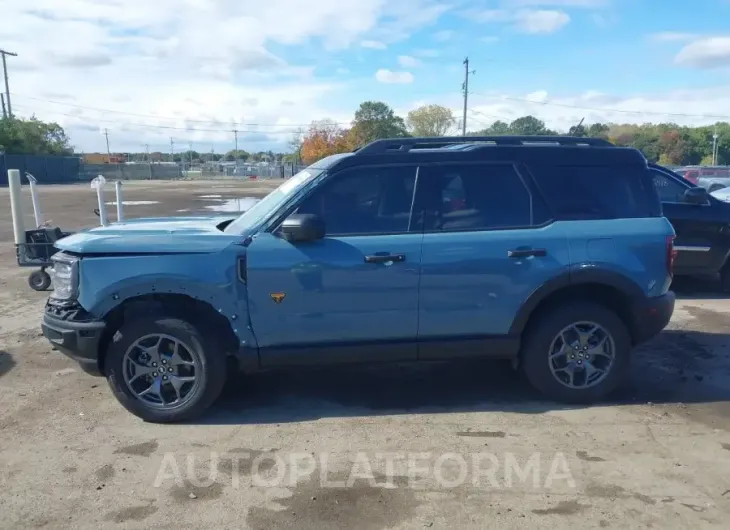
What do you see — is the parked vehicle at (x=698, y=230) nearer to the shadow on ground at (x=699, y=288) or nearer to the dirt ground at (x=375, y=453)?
the shadow on ground at (x=699, y=288)

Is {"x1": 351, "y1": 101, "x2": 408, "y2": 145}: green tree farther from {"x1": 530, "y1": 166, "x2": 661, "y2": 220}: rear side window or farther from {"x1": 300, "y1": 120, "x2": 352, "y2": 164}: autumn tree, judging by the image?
{"x1": 530, "y1": 166, "x2": 661, "y2": 220}: rear side window

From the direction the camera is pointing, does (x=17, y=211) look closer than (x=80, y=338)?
No

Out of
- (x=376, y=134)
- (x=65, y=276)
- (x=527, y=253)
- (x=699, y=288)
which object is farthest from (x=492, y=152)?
(x=376, y=134)

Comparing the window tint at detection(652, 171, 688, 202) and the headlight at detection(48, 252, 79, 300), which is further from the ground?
the window tint at detection(652, 171, 688, 202)

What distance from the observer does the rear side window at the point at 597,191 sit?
499 centimetres

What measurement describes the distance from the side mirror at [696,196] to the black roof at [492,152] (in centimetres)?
391

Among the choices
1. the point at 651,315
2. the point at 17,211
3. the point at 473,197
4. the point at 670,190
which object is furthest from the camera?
the point at 17,211

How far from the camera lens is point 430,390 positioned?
17.7ft

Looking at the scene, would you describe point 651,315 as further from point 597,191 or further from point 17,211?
point 17,211

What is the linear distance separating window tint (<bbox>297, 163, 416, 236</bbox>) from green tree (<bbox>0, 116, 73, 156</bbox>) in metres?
63.7

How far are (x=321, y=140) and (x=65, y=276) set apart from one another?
7515 cm

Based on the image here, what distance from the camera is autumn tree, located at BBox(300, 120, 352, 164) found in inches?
2938

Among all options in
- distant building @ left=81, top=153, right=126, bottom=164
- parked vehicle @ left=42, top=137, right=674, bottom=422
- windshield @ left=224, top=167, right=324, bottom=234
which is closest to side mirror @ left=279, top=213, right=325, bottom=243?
parked vehicle @ left=42, top=137, right=674, bottom=422

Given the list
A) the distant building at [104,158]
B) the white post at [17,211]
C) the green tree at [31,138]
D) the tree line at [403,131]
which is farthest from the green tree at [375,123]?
the white post at [17,211]
